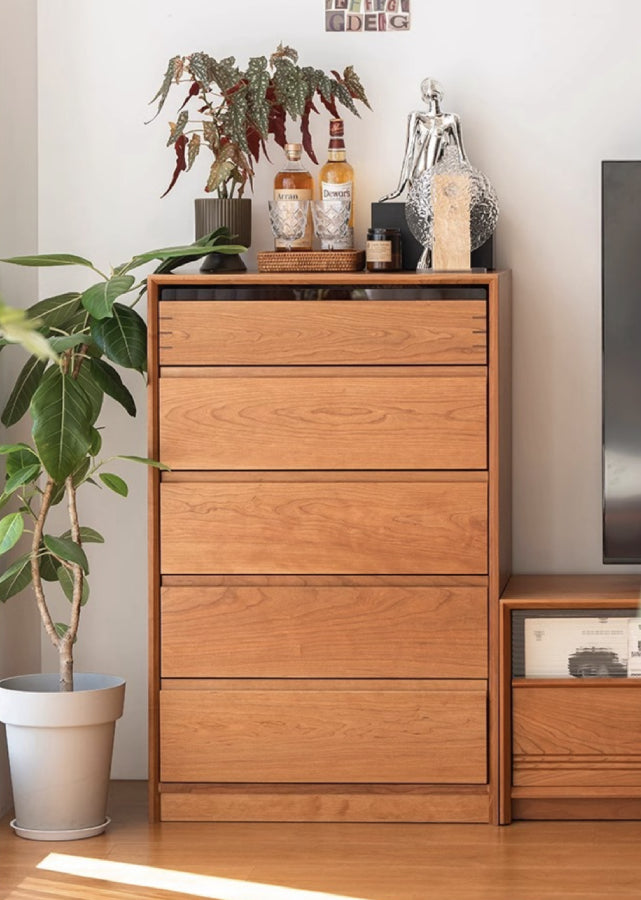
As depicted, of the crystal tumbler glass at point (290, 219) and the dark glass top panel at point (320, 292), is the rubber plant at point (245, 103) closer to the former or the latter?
the crystal tumbler glass at point (290, 219)

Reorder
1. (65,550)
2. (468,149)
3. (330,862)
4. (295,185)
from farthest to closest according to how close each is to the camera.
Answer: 1. (468,149)
2. (295,185)
3. (65,550)
4. (330,862)

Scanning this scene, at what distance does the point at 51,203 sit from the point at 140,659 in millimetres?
1260

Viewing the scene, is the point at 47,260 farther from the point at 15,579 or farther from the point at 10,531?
the point at 15,579

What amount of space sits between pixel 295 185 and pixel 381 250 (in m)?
0.29

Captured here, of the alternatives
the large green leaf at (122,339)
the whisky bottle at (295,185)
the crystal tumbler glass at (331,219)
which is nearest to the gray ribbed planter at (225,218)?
the whisky bottle at (295,185)

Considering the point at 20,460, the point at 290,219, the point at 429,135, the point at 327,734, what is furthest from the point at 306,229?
the point at 327,734

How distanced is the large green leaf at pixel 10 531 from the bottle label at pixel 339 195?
99cm

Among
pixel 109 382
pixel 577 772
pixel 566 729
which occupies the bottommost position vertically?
pixel 577 772

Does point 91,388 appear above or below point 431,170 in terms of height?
below

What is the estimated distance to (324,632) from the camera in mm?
2680

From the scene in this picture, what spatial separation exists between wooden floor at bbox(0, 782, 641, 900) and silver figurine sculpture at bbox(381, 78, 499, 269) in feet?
4.49

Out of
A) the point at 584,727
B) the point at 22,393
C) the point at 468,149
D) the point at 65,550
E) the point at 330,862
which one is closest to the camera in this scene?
the point at 330,862

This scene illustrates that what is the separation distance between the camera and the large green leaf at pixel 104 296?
249 centimetres

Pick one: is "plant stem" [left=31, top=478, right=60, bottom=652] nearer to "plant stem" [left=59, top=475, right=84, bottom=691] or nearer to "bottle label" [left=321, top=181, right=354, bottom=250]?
"plant stem" [left=59, top=475, right=84, bottom=691]
